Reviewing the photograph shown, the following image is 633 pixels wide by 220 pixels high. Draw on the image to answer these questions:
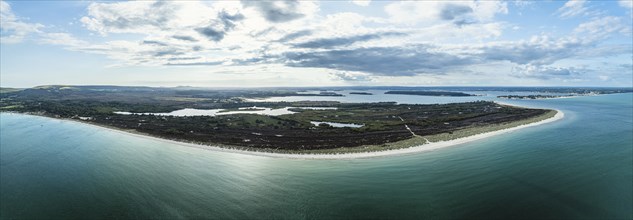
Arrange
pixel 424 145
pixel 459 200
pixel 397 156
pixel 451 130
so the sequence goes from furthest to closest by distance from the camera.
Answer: pixel 451 130 → pixel 424 145 → pixel 397 156 → pixel 459 200

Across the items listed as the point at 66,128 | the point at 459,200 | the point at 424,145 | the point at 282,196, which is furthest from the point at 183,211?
the point at 66,128

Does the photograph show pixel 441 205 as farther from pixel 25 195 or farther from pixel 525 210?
pixel 25 195

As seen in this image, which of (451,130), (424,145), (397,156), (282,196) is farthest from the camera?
(451,130)

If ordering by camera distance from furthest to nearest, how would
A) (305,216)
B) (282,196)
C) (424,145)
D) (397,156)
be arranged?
(424,145) → (397,156) → (282,196) → (305,216)

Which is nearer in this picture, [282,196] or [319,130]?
[282,196]

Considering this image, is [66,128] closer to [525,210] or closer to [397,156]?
[397,156]

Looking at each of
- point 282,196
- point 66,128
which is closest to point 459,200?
point 282,196
